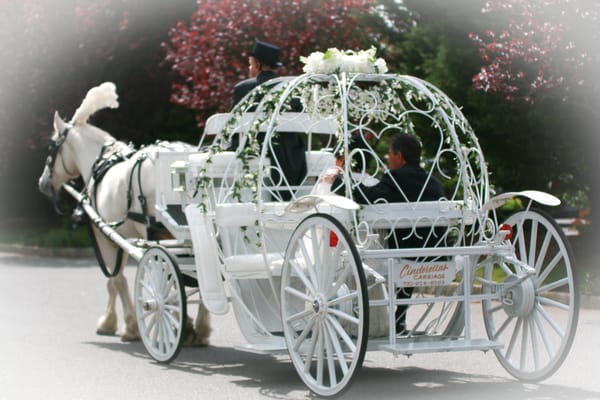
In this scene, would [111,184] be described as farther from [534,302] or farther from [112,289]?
[534,302]

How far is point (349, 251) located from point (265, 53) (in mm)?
3051

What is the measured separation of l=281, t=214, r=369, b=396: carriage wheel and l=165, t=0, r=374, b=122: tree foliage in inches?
442

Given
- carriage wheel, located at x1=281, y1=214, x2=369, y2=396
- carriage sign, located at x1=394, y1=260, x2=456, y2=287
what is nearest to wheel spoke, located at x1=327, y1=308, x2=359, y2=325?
carriage wheel, located at x1=281, y1=214, x2=369, y2=396

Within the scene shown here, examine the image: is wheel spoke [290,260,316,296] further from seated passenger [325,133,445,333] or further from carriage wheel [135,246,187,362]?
carriage wheel [135,246,187,362]

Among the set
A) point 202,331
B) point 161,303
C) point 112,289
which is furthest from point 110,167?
point 161,303

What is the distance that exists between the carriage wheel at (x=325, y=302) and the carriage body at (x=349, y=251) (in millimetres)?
10

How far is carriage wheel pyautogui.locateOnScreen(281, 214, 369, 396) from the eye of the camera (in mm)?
6547

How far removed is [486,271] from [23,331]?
17.8 ft

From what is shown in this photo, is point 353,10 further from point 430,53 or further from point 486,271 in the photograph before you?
point 486,271

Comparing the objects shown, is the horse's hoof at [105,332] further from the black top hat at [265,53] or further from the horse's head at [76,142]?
the black top hat at [265,53]

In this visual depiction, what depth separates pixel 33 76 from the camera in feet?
72.7

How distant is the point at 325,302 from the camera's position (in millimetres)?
6906

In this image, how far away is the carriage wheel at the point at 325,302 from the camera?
6.55 metres

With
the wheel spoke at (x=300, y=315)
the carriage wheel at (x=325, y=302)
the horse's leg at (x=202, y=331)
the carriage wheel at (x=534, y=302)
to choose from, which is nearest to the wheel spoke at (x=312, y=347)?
the carriage wheel at (x=325, y=302)
